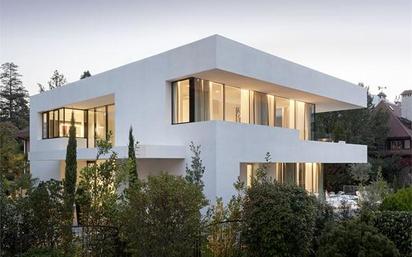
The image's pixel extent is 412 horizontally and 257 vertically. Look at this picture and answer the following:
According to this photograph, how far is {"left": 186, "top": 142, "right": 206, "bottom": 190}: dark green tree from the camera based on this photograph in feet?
44.7

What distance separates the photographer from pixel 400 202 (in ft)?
35.9

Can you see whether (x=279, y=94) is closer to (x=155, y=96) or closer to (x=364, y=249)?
(x=155, y=96)

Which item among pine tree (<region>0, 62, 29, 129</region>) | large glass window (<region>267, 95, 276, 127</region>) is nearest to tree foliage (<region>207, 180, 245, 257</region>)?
large glass window (<region>267, 95, 276, 127</region>)

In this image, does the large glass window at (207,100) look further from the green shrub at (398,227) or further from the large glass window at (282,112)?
the green shrub at (398,227)

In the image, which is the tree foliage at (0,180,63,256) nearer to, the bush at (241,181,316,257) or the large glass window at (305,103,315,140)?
the bush at (241,181,316,257)

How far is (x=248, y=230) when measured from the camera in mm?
8828

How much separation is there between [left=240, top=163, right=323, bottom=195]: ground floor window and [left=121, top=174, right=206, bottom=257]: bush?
30.7 feet

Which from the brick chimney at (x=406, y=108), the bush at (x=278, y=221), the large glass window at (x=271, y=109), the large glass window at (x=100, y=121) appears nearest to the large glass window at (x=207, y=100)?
the large glass window at (x=271, y=109)

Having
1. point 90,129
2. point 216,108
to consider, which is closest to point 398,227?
point 216,108

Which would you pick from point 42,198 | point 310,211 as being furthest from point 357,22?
point 42,198

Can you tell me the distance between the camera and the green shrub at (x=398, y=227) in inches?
356

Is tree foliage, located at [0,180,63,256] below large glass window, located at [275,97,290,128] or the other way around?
below

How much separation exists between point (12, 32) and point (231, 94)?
29.0 feet

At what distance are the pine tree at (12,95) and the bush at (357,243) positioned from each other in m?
52.5
